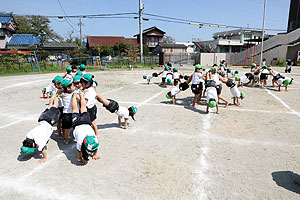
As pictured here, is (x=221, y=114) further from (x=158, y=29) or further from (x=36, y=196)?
(x=158, y=29)

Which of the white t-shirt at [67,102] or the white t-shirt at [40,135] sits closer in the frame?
the white t-shirt at [40,135]

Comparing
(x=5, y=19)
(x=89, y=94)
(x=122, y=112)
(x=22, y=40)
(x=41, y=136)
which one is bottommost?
(x=41, y=136)

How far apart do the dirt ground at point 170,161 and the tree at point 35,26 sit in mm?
49417

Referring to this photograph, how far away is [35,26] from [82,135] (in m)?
56.6

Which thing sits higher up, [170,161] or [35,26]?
[35,26]

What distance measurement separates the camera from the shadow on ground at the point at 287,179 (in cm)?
343

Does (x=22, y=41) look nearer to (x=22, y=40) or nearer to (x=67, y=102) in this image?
(x=22, y=40)

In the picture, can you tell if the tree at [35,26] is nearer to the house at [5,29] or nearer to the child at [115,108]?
the house at [5,29]

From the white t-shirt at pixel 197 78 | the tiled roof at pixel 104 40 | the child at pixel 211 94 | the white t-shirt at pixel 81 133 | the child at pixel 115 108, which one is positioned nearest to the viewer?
the white t-shirt at pixel 81 133

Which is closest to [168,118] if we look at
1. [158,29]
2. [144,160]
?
[144,160]

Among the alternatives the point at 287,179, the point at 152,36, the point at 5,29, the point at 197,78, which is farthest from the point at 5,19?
the point at 287,179

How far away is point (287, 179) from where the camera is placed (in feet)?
12.0

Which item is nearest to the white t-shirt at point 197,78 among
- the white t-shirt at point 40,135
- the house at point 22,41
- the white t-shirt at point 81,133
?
the white t-shirt at point 81,133

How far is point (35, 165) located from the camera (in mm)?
4207
